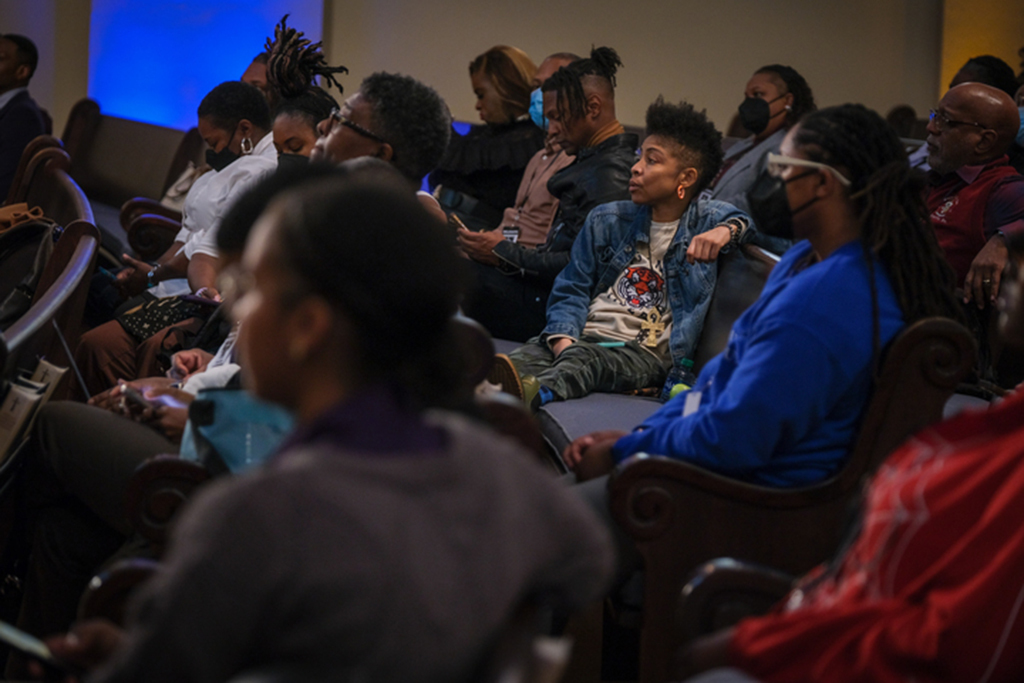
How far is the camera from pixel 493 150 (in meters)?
4.33

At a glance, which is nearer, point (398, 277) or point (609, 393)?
point (398, 277)

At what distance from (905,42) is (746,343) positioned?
6.39 m

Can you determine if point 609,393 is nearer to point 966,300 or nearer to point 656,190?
point 656,190

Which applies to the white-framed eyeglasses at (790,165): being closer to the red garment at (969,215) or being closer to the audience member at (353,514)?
the audience member at (353,514)

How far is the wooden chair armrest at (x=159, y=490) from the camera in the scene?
166 centimetres

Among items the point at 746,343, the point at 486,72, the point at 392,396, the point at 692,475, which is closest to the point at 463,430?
the point at 392,396

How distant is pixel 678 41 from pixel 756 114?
2.98m

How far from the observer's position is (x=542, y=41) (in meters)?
7.27

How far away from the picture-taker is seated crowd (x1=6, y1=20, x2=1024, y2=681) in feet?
2.72

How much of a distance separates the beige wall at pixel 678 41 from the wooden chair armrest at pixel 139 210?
8.64ft

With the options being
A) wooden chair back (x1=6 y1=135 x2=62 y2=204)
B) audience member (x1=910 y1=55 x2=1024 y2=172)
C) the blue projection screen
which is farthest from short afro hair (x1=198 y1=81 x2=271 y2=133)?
the blue projection screen

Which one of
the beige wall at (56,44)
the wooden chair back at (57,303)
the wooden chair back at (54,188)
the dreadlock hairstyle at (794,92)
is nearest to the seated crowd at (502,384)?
the wooden chair back at (57,303)

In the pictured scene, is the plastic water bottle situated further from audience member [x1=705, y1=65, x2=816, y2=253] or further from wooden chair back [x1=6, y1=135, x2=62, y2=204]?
wooden chair back [x1=6, y1=135, x2=62, y2=204]

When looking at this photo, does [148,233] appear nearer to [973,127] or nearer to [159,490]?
[159,490]
